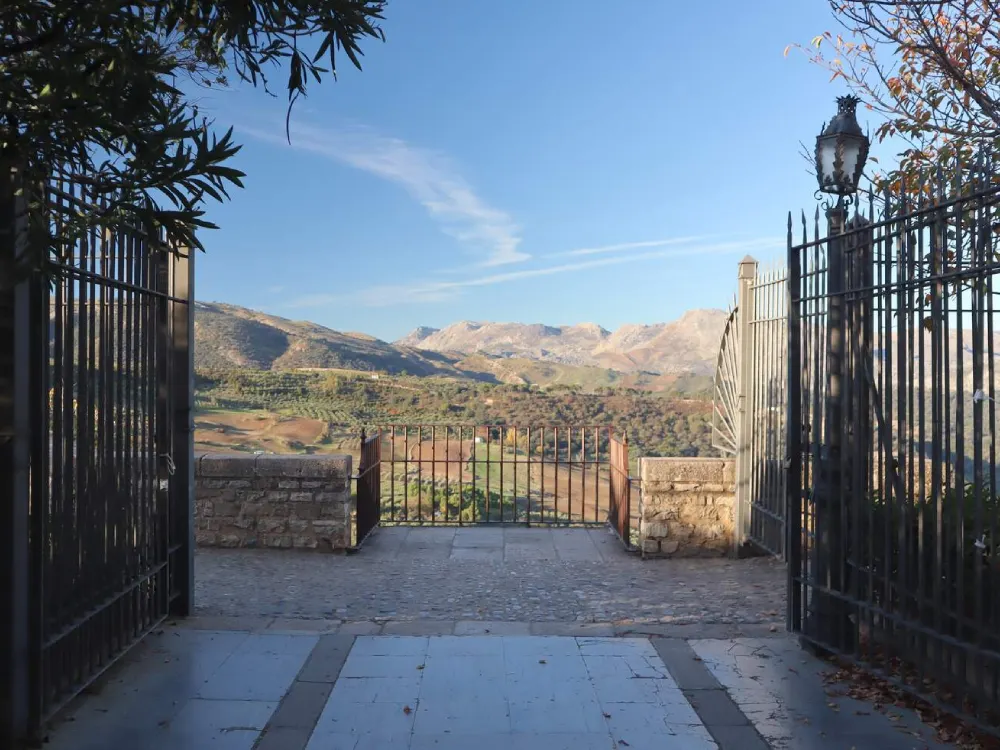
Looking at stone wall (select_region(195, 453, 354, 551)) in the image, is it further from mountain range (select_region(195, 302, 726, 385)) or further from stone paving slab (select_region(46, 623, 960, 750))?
mountain range (select_region(195, 302, 726, 385))

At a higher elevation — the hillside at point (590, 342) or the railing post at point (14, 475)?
the hillside at point (590, 342)

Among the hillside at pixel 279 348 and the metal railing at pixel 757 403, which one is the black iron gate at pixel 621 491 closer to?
the metal railing at pixel 757 403

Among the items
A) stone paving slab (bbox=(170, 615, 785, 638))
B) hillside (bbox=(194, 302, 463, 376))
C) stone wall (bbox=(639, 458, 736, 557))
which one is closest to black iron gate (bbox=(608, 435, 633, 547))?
stone wall (bbox=(639, 458, 736, 557))

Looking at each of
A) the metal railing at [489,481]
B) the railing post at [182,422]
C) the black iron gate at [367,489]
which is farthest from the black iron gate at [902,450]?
the black iron gate at [367,489]

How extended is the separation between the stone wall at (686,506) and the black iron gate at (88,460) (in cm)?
502

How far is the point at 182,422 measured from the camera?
5.60 m

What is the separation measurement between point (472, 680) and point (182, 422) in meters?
2.67

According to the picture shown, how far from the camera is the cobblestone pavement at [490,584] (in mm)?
6609

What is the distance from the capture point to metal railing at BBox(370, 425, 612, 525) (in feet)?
36.1

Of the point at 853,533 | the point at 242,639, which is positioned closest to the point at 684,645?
the point at 853,533


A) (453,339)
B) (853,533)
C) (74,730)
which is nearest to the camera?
(74,730)

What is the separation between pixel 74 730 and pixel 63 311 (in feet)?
6.58

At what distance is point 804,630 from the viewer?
5152mm

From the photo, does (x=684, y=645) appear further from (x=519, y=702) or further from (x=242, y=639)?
(x=242, y=639)
